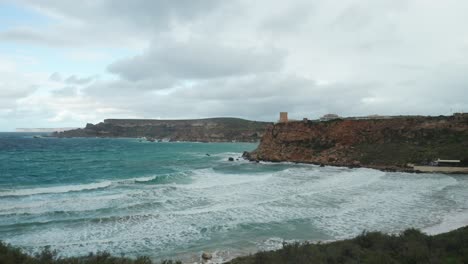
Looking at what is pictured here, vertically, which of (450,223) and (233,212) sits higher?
(450,223)

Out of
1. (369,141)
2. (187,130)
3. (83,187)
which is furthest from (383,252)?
(187,130)

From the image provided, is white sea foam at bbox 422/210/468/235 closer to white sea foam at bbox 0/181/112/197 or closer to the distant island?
the distant island

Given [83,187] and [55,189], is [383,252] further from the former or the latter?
[55,189]

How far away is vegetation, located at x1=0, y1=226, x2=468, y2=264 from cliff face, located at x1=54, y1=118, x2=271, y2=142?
133 m

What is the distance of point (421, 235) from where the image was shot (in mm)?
12047

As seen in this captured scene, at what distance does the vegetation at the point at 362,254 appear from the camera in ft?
29.5

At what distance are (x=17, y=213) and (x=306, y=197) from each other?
18195 millimetres

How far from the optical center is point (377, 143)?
176 ft

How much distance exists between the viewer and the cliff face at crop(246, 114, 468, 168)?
153ft

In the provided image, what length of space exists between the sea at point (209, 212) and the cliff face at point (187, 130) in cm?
11499

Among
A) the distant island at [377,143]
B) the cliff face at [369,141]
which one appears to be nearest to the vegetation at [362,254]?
the distant island at [377,143]

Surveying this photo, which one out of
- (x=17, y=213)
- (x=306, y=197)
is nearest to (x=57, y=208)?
(x=17, y=213)

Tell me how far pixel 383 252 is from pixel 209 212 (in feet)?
40.7

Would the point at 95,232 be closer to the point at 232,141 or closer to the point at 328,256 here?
the point at 328,256
